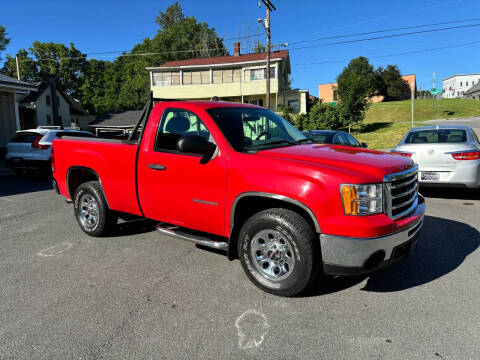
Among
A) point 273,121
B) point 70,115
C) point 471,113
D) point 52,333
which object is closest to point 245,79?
point 70,115

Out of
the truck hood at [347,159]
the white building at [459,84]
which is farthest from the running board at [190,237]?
the white building at [459,84]

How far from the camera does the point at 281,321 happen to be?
9.70ft

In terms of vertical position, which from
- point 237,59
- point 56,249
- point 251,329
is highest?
point 237,59

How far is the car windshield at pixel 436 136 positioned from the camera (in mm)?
7402

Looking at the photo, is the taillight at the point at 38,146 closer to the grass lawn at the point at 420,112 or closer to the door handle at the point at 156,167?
the door handle at the point at 156,167

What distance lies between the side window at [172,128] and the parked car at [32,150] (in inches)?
334

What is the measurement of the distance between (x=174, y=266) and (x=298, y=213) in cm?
175

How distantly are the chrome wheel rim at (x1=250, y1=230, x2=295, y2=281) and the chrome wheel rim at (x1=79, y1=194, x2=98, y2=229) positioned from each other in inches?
110

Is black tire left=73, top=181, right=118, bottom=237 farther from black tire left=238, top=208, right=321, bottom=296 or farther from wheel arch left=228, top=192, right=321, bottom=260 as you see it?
black tire left=238, top=208, right=321, bottom=296

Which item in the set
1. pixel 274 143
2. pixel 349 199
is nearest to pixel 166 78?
pixel 274 143

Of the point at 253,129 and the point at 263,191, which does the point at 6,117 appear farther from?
the point at 263,191

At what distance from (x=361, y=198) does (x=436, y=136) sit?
5.96m

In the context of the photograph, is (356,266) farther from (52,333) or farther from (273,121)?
(52,333)

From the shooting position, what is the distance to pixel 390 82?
75812mm
